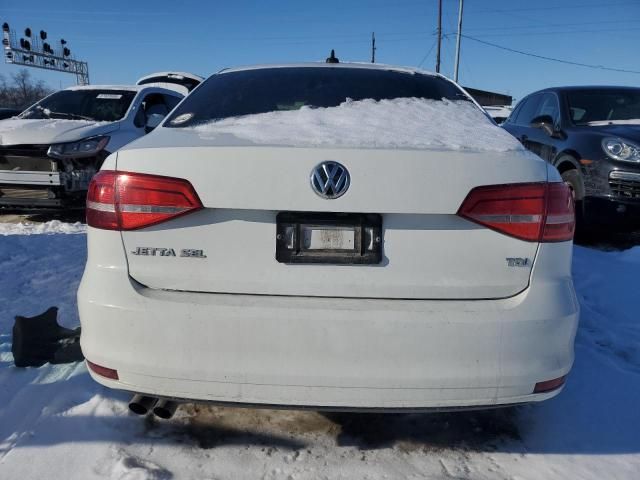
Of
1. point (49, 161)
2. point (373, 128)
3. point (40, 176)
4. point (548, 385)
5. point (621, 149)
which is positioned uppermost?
point (373, 128)

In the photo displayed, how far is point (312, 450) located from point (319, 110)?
4.97ft

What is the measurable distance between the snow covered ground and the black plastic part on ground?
7cm

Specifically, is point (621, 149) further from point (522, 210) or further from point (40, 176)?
point (40, 176)

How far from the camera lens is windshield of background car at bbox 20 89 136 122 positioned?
6.67m

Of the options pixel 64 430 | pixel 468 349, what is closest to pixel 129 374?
pixel 64 430

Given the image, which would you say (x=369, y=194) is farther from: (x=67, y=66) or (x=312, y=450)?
(x=67, y=66)

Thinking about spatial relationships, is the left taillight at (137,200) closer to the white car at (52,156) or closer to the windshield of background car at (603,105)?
the white car at (52,156)

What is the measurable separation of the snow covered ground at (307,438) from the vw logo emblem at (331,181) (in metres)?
1.09

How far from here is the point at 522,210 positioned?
5.59 feet

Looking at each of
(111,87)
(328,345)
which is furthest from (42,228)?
(328,345)

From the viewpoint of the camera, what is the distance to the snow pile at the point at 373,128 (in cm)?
176

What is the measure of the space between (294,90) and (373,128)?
0.83m

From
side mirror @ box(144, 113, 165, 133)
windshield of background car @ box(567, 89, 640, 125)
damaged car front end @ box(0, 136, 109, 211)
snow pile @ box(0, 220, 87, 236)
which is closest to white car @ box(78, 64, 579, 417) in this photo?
snow pile @ box(0, 220, 87, 236)

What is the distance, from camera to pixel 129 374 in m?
1.73
